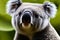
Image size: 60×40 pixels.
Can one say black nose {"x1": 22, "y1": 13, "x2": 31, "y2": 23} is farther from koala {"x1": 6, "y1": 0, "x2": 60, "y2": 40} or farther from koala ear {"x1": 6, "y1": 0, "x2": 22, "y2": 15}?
koala ear {"x1": 6, "y1": 0, "x2": 22, "y2": 15}

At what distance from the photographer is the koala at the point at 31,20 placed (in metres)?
2.88

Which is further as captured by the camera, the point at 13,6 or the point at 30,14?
the point at 13,6

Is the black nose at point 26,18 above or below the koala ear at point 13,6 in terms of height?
below

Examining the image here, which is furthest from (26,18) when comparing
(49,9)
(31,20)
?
(49,9)

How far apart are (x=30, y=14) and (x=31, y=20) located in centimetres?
6

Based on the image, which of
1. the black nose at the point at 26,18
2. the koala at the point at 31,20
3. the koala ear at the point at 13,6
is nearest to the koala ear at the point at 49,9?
the koala at the point at 31,20

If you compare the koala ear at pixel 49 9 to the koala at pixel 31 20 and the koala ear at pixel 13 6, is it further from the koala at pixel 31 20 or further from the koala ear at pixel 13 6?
the koala ear at pixel 13 6

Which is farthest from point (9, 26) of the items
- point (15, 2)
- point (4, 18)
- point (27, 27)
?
point (27, 27)

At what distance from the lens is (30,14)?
2.87 metres

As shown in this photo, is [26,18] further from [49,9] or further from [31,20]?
[49,9]

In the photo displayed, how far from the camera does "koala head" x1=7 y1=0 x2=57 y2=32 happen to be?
2.84m

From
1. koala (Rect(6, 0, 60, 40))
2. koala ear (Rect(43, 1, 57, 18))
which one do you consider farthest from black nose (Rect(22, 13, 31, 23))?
koala ear (Rect(43, 1, 57, 18))

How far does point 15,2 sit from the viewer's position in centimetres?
330

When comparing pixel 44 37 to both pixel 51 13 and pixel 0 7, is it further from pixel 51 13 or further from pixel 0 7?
pixel 0 7
